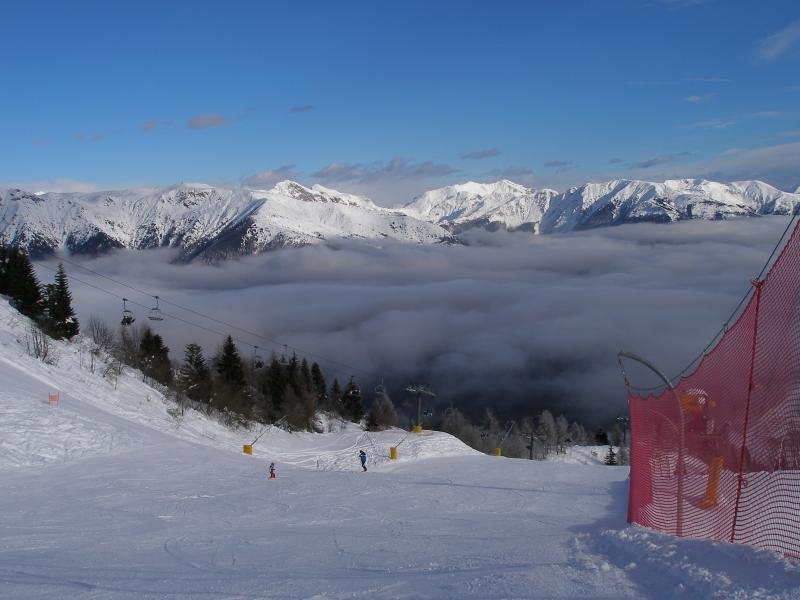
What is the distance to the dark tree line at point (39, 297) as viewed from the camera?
54062 millimetres

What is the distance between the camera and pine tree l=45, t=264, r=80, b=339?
5353 centimetres

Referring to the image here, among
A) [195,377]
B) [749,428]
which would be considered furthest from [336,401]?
[749,428]

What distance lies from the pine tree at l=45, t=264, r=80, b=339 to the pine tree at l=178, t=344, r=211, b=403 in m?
9.78

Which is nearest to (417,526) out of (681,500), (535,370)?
(681,500)

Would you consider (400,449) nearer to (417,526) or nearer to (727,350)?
(417,526)

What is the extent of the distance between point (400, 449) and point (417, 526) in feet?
89.5

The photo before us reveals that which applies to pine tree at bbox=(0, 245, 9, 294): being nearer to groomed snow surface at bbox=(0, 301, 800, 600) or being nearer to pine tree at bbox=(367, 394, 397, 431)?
groomed snow surface at bbox=(0, 301, 800, 600)

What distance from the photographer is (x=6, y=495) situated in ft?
58.0

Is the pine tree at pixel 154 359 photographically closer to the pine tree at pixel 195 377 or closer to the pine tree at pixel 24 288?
the pine tree at pixel 195 377

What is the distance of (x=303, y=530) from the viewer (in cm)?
1395

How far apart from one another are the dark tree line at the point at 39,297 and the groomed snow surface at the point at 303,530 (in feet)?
67.9

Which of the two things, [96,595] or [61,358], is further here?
[61,358]

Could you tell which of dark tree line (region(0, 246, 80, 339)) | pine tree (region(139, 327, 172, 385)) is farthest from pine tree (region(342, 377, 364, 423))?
dark tree line (region(0, 246, 80, 339))

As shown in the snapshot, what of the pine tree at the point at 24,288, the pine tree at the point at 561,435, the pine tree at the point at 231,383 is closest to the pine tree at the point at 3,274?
the pine tree at the point at 24,288
